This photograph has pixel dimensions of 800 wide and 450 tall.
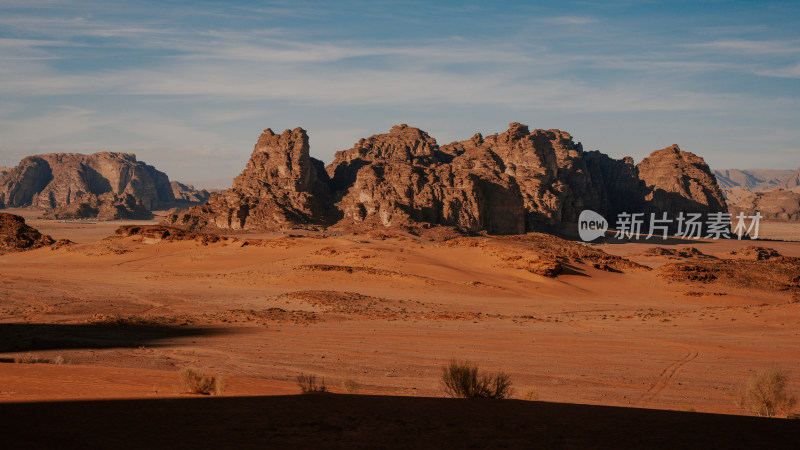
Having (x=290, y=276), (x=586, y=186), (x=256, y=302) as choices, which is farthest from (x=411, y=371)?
(x=586, y=186)

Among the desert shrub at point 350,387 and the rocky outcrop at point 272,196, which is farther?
the rocky outcrop at point 272,196

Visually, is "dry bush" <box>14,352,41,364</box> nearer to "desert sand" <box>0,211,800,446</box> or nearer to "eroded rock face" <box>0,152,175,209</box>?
"desert sand" <box>0,211,800,446</box>

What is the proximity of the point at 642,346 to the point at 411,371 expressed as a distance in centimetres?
787

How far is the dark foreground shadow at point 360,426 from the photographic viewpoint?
22.1 ft

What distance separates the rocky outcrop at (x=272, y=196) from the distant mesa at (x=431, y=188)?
0.12 m

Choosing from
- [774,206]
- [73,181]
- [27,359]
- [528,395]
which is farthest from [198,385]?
[774,206]

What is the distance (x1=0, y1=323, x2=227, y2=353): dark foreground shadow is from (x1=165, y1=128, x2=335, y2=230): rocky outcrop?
1857 inches

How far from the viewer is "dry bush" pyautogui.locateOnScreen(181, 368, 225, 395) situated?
9.70 metres

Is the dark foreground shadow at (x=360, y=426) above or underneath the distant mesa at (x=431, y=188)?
underneath

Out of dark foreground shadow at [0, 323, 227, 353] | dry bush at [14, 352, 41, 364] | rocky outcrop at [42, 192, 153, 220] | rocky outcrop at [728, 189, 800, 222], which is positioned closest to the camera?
dry bush at [14, 352, 41, 364]

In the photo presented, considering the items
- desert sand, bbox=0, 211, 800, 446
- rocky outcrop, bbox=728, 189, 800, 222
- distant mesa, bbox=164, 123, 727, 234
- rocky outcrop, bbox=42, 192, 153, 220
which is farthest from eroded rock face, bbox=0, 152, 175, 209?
rocky outcrop, bbox=728, 189, 800, 222

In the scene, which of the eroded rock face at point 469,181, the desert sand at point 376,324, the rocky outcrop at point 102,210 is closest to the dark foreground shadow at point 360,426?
the desert sand at point 376,324

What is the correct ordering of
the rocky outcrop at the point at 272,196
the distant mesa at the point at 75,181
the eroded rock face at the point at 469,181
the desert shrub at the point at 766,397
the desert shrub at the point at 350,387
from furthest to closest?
1. the distant mesa at the point at 75,181
2. the eroded rock face at the point at 469,181
3. the rocky outcrop at the point at 272,196
4. the desert shrub at the point at 350,387
5. the desert shrub at the point at 766,397

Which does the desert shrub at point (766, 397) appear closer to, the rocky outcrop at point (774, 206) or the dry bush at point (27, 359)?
the dry bush at point (27, 359)
